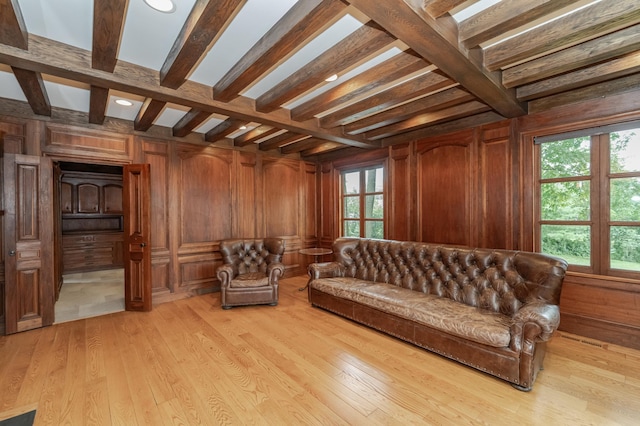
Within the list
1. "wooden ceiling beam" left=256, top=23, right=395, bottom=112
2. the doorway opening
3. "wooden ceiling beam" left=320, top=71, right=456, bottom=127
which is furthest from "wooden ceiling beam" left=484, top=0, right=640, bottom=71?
the doorway opening

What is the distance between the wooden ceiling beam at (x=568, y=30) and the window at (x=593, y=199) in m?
1.51

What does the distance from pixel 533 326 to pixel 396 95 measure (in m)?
2.43

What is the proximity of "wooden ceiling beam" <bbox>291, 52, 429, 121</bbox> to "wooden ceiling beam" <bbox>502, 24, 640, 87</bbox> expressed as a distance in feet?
3.25

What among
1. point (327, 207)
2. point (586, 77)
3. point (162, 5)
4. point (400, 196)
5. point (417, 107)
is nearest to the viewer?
point (162, 5)

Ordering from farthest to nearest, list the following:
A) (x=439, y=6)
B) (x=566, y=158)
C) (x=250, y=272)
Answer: (x=250, y=272), (x=566, y=158), (x=439, y=6)

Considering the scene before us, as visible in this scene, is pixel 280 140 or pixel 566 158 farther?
pixel 280 140

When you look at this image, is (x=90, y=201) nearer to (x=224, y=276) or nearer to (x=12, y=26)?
(x=224, y=276)

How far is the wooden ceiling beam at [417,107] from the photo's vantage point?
298cm

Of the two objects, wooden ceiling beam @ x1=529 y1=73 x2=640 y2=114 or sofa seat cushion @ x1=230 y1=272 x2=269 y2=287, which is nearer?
wooden ceiling beam @ x1=529 y1=73 x2=640 y2=114

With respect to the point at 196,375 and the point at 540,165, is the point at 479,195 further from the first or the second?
the point at 196,375

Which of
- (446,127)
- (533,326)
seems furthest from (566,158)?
(533,326)

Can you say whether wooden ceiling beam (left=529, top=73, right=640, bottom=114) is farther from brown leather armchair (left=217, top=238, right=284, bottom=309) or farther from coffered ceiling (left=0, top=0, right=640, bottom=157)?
brown leather armchair (left=217, top=238, right=284, bottom=309)

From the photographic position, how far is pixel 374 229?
5219 mm

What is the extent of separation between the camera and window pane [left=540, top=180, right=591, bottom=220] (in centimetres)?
307
